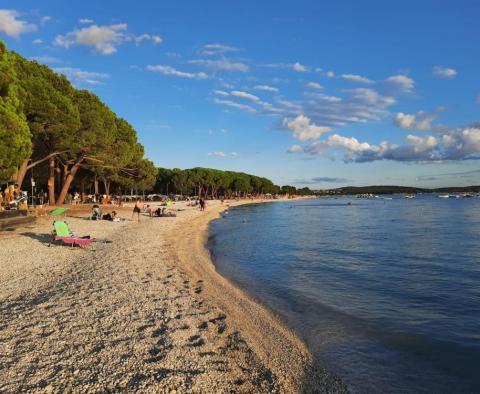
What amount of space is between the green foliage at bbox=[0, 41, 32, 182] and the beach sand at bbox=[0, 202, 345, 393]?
27.5ft

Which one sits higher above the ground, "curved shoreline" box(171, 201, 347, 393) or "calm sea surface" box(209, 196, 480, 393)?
"curved shoreline" box(171, 201, 347, 393)

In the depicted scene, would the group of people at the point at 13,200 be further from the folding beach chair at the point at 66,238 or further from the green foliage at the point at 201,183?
the green foliage at the point at 201,183

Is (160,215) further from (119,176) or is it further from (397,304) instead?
(397,304)

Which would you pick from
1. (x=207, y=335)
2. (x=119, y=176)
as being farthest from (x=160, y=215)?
(x=207, y=335)

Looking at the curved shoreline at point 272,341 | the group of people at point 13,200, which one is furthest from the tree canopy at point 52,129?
the curved shoreline at point 272,341

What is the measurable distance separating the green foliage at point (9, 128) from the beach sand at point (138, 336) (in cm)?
837

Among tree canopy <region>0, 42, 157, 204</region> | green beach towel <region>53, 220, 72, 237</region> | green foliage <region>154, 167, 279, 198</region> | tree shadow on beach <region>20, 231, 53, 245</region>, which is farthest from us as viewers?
green foliage <region>154, 167, 279, 198</region>

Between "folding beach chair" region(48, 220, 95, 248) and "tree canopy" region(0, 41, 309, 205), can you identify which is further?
"tree canopy" region(0, 41, 309, 205)

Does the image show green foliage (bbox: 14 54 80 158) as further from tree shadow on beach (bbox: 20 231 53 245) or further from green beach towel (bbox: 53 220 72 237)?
green beach towel (bbox: 53 220 72 237)

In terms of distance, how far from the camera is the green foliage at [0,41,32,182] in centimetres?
1858

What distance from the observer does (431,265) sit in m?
16.7

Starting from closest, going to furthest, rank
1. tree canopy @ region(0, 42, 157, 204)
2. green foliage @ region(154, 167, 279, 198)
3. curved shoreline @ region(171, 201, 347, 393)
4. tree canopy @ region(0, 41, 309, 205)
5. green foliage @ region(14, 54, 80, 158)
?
curved shoreline @ region(171, 201, 347, 393)
tree canopy @ region(0, 42, 157, 204)
tree canopy @ region(0, 41, 309, 205)
green foliage @ region(14, 54, 80, 158)
green foliage @ region(154, 167, 279, 198)

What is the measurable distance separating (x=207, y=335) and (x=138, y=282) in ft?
14.1

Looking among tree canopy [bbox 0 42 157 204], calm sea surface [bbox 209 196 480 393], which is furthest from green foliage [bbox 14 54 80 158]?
calm sea surface [bbox 209 196 480 393]
